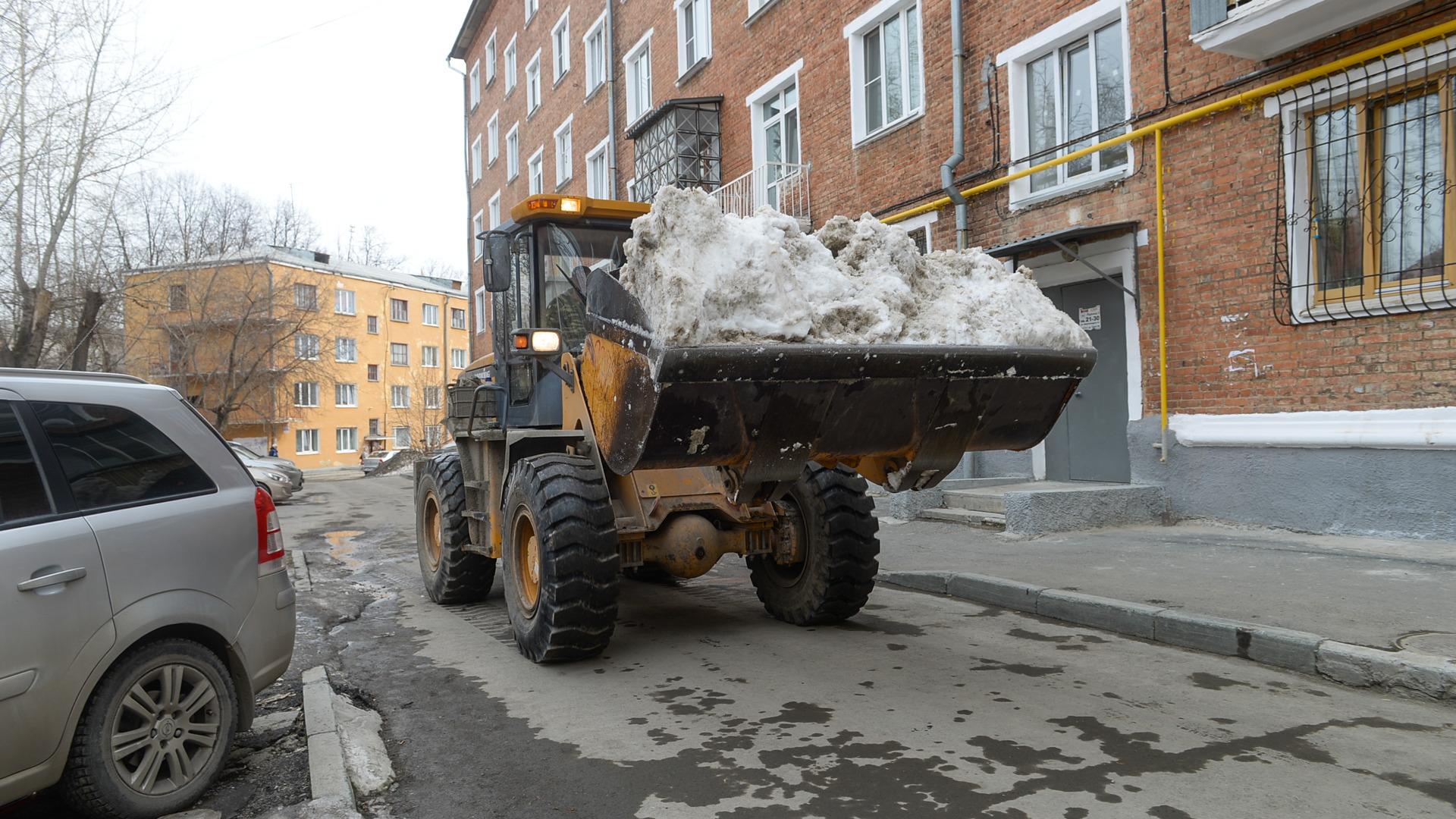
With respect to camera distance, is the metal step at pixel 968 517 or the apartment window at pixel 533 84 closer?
the metal step at pixel 968 517

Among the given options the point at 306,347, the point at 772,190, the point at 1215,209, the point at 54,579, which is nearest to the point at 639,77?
the point at 772,190

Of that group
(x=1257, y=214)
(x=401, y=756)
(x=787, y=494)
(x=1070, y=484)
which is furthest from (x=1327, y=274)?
(x=401, y=756)

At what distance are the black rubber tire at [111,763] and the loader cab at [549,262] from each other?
3.20 m

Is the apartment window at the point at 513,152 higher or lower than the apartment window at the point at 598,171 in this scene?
higher

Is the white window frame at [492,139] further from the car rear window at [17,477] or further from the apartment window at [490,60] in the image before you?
the car rear window at [17,477]

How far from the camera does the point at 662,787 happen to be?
3596mm

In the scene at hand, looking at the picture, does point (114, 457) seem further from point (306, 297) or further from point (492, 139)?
point (306, 297)

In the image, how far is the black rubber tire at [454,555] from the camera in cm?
748

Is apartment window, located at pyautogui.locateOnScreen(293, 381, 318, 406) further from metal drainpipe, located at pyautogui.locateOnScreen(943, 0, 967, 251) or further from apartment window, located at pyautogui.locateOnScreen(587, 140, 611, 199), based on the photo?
metal drainpipe, located at pyautogui.locateOnScreen(943, 0, 967, 251)

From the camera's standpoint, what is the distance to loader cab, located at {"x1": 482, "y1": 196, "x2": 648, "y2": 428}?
638 cm

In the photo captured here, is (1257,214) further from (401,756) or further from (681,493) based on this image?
(401,756)

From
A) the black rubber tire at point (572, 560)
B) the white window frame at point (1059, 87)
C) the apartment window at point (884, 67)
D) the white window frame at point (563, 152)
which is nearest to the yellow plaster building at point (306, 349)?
the white window frame at point (563, 152)

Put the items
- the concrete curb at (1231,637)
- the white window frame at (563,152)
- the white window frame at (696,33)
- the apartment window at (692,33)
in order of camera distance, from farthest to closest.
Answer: the white window frame at (563,152) → the apartment window at (692,33) → the white window frame at (696,33) → the concrete curb at (1231,637)

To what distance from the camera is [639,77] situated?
2216 centimetres
